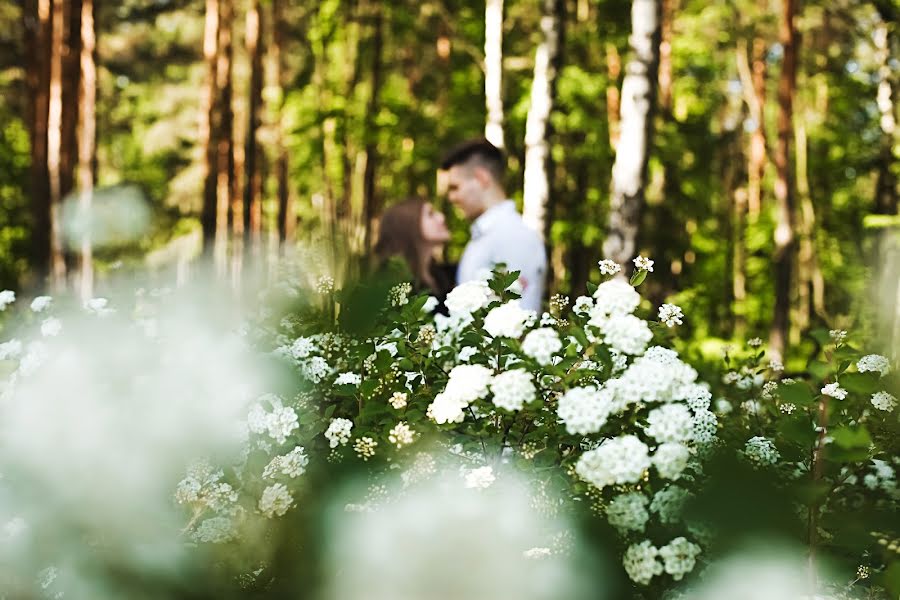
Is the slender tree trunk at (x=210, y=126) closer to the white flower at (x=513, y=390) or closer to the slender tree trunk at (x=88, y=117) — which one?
the slender tree trunk at (x=88, y=117)

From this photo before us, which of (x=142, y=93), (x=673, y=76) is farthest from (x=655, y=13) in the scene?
(x=142, y=93)

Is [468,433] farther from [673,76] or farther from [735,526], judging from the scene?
[673,76]

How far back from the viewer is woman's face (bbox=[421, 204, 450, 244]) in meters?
4.95

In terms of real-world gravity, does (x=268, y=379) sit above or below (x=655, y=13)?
below

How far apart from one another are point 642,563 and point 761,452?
1.83 feet

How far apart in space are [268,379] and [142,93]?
33.2 m

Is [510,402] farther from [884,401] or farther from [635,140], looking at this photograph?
[635,140]

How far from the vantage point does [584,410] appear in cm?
200

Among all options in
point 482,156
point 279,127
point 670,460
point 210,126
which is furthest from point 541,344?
point 279,127

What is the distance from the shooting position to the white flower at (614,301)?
2.30 m

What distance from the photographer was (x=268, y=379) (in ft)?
8.53

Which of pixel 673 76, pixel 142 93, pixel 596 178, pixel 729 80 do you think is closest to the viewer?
pixel 596 178

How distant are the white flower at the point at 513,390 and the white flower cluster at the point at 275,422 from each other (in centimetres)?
58

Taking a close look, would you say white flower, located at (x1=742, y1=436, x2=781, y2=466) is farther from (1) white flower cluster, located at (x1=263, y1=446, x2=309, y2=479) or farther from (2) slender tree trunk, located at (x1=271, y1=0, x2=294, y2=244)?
(2) slender tree trunk, located at (x1=271, y1=0, x2=294, y2=244)
